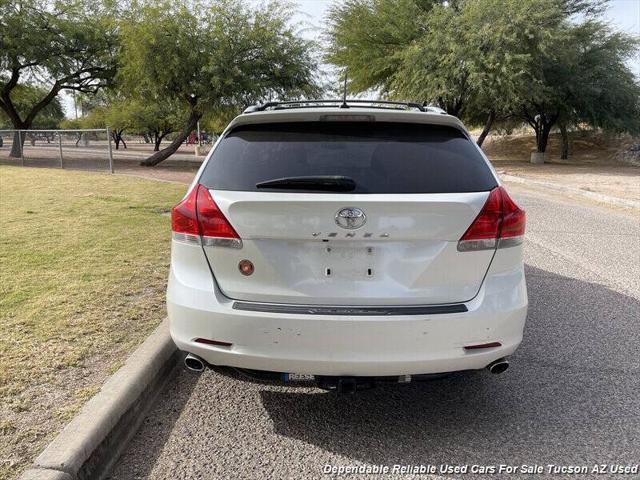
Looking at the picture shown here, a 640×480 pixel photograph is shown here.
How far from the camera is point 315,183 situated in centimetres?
271

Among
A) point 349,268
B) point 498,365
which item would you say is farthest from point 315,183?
point 498,365

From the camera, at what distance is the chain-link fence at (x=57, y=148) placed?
67.3 feet

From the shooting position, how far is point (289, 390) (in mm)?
3436

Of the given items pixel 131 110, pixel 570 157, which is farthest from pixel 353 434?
pixel 131 110

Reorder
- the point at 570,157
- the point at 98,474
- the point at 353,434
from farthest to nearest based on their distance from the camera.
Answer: the point at 570,157
the point at 353,434
the point at 98,474

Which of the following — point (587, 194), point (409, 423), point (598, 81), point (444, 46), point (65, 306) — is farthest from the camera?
point (598, 81)

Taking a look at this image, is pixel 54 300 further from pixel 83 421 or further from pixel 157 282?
pixel 83 421

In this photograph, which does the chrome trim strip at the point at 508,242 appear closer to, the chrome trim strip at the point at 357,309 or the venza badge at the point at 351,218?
the chrome trim strip at the point at 357,309

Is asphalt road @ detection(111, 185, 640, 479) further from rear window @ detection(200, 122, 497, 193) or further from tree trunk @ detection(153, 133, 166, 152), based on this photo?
tree trunk @ detection(153, 133, 166, 152)

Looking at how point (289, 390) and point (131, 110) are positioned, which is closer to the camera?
point (289, 390)

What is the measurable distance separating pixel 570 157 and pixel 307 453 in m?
41.2

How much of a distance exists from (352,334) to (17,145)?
2445 cm

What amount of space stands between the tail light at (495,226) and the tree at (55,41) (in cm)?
2445

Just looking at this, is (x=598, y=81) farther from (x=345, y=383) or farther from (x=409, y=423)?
(x=345, y=383)
